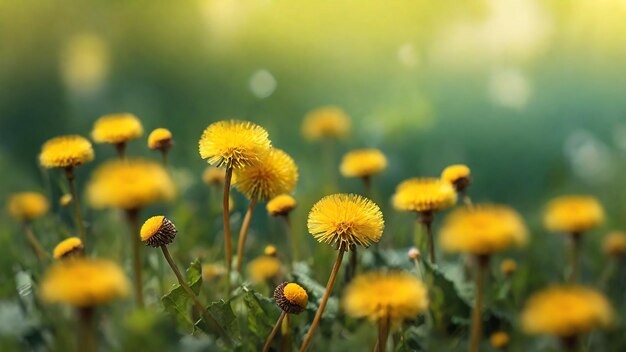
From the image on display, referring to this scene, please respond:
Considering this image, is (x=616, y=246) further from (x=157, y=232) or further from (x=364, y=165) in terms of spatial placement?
(x=157, y=232)

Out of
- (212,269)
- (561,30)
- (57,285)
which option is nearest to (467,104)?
(561,30)

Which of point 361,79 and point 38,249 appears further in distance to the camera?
point 361,79

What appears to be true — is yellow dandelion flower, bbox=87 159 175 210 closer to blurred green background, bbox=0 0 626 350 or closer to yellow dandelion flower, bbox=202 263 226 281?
yellow dandelion flower, bbox=202 263 226 281

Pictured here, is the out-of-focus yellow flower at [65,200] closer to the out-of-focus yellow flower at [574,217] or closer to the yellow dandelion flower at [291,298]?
the yellow dandelion flower at [291,298]

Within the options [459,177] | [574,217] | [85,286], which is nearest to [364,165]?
[459,177]

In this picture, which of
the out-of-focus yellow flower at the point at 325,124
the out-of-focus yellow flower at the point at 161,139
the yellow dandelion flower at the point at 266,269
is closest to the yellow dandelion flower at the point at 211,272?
the yellow dandelion flower at the point at 266,269

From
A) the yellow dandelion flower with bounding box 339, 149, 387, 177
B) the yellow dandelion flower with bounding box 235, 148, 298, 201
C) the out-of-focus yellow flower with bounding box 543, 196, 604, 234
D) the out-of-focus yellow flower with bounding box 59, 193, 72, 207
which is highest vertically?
the yellow dandelion flower with bounding box 339, 149, 387, 177

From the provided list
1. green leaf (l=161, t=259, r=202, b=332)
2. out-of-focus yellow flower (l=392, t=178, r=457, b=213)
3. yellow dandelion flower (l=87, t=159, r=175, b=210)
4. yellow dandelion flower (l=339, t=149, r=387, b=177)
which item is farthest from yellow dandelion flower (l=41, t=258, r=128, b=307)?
yellow dandelion flower (l=339, t=149, r=387, b=177)
